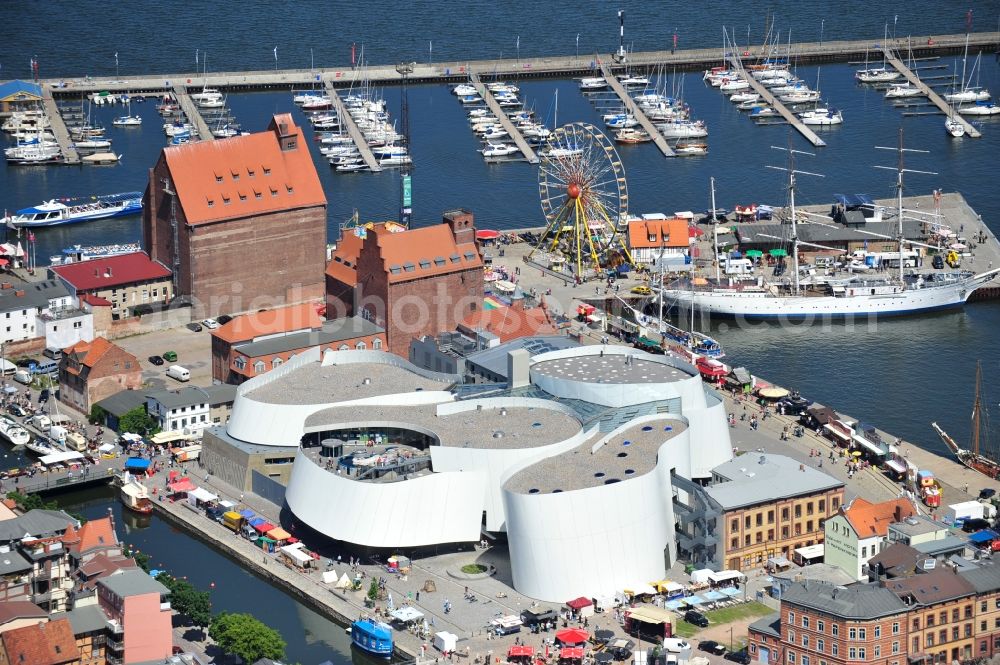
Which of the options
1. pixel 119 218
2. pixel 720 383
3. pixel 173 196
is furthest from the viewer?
pixel 119 218

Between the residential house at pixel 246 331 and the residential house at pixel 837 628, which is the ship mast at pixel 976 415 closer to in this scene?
the residential house at pixel 837 628

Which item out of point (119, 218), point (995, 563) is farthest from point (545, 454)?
point (119, 218)

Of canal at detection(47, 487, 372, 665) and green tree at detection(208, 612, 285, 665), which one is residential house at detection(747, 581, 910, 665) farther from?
green tree at detection(208, 612, 285, 665)

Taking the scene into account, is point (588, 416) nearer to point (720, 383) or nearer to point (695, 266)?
point (720, 383)

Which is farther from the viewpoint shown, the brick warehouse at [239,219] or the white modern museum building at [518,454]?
the brick warehouse at [239,219]

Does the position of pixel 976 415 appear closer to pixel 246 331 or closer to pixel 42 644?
pixel 246 331

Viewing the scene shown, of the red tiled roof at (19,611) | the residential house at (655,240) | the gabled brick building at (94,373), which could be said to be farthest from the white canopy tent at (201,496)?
the residential house at (655,240)

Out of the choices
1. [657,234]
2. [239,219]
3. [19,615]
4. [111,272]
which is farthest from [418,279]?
[19,615]
